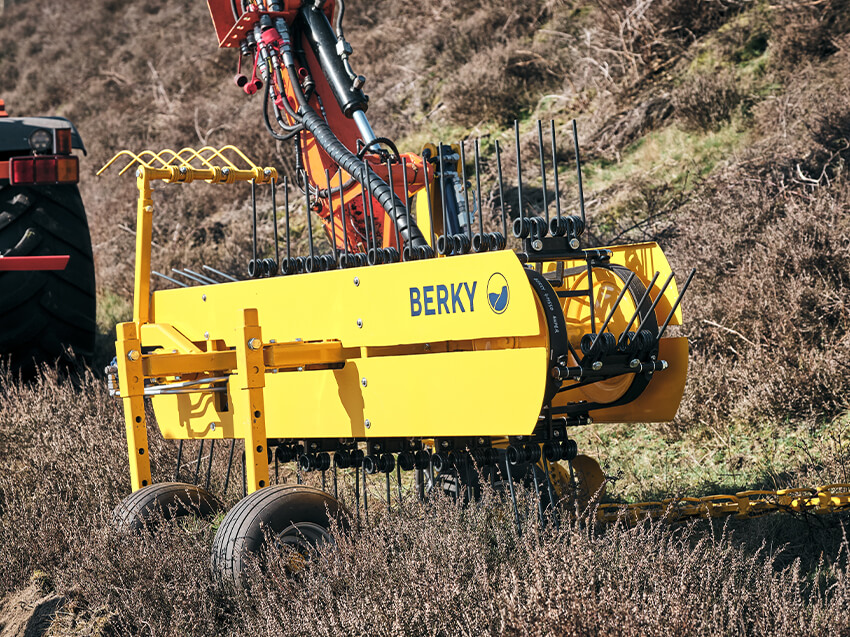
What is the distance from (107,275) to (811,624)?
349 inches

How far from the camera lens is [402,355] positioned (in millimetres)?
3486

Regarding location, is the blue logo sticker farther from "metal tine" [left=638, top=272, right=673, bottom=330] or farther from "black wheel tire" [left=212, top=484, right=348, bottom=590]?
"black wheel tire" [left=212, top=484, right=348, bottom=590]

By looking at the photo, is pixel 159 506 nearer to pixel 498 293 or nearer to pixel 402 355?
pixel 402 355

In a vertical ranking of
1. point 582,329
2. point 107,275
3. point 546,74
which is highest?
point 546,74

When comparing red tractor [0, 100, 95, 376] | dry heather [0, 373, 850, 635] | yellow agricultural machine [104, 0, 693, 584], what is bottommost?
dry heather [0, 373, 850, 635]

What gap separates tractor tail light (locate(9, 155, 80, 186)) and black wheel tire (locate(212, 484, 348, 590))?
10.7 ft

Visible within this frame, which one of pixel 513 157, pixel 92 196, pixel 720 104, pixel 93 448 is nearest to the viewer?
pixel 93 448

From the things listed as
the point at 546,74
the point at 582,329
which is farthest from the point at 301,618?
the point at 546,74

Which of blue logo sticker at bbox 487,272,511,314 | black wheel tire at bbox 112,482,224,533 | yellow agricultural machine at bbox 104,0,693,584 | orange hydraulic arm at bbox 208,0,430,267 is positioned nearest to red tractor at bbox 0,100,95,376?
orange hydraulic arm at bbox 208,0,430,267

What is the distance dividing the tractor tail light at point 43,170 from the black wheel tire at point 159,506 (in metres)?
2.55

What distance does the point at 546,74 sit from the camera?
962cm

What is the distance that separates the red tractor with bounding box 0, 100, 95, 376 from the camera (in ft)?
18.7

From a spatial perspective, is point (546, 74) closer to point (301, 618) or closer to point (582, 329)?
point (582, 329)

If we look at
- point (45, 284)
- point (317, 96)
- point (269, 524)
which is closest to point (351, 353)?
point (269, 524)
